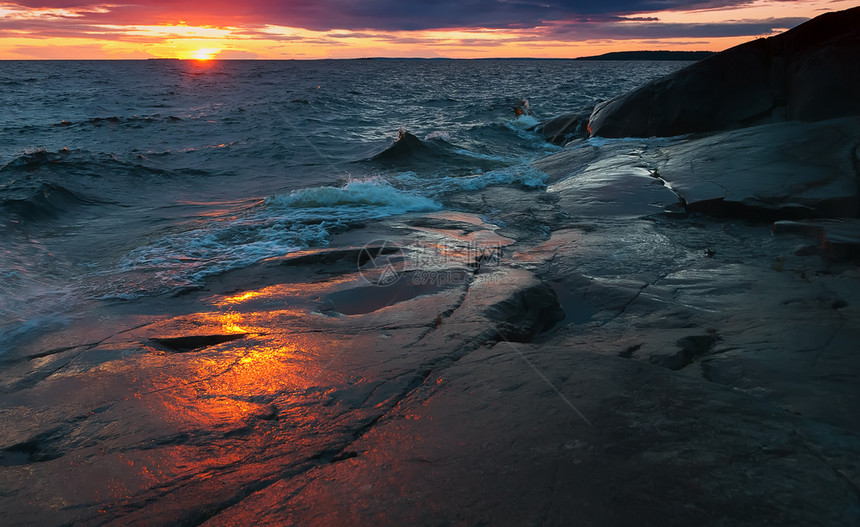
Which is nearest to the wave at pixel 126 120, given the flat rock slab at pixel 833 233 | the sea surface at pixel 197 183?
the sea surface at pixel 197 183

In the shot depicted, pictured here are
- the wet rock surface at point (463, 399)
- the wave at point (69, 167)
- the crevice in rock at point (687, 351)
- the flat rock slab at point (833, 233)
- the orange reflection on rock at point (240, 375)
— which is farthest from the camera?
the wave at point (69, 167)

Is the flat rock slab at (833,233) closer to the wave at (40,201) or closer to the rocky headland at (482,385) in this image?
the rocky headland at (482,385)

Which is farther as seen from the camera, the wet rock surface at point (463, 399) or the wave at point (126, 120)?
the wave at point (126, 120)

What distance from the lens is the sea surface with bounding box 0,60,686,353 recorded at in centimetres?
565

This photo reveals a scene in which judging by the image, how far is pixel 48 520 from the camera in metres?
2.04

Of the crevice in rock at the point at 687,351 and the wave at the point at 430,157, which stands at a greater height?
the wave at the point at 430,157

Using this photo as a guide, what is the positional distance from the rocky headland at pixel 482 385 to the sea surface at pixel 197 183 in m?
0.82

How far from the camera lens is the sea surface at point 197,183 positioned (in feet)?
Answer: 18.5

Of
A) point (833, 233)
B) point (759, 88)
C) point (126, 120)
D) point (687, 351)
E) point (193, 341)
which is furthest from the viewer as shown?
point (126, 120)

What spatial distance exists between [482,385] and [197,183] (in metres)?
10.7

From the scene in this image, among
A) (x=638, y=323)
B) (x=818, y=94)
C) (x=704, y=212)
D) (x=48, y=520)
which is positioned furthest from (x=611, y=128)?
(x=48, y=520)

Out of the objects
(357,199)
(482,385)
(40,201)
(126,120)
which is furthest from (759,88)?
(126,120)

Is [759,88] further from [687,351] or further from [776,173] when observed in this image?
[687,351]

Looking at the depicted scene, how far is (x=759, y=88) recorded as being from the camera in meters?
10.1
